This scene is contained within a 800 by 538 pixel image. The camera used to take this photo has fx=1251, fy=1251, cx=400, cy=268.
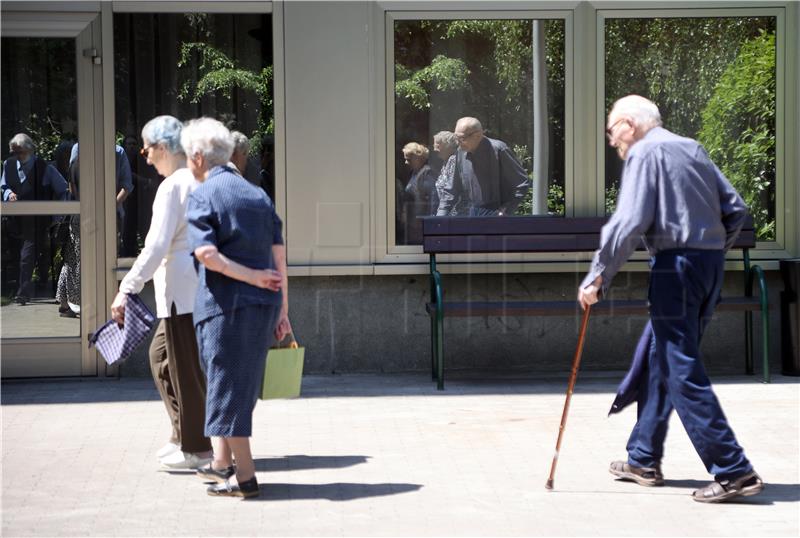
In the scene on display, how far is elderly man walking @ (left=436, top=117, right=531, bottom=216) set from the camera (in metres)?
10.0

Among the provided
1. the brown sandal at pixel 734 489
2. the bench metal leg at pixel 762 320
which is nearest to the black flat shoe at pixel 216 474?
the brown sandal at pixel 734 489

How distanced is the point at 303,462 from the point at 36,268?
3742 mm

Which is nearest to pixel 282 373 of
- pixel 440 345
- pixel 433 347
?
pixel 440 345

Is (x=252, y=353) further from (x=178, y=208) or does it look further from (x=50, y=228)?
(x=50, y=228)

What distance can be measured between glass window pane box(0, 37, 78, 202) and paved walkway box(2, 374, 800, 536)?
162 centimetres

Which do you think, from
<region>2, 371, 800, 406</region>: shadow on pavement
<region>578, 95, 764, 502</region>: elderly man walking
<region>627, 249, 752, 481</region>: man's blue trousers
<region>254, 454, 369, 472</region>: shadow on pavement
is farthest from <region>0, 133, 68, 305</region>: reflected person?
<region>627, 249, 752, 481</region>: man's blue trousers

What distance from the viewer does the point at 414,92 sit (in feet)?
32.5

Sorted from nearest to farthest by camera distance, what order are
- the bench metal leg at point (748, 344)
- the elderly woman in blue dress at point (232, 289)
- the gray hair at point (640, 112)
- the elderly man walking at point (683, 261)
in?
the elderly woman in blue dress at point (232, 289), the elderly man walking at point (683, 261), the gray hair at point (640, 112), the bench metal leg at point (748, 344)

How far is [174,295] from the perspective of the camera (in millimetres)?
6387

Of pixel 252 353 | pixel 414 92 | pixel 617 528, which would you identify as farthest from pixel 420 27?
pixel 617 528

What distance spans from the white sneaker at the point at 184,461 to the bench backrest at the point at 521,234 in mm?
3605

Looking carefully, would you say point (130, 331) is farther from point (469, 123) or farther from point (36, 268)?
point (469, 123)

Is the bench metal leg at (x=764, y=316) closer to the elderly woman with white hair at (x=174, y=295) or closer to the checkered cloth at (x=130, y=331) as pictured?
the elderly woman with white hair at (x=174, y=295)

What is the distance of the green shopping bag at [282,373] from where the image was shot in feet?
19.7
